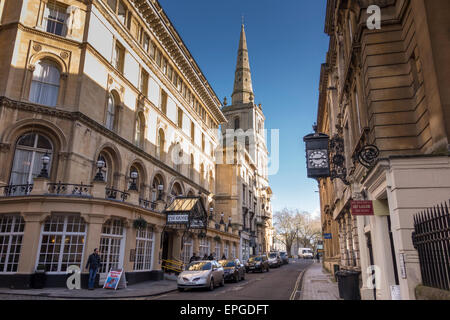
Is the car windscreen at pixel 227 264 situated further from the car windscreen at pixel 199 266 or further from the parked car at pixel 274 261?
the parked car at pixel 274 261

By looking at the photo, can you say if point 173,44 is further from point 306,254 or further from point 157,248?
point 306,254

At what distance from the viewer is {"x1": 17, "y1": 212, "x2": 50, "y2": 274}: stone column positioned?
16.5 meters

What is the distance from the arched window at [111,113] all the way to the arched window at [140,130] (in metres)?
3.06

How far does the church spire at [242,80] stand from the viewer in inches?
3339

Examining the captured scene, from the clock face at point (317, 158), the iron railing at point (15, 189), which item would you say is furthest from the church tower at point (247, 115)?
the clock face at point (317, 158)

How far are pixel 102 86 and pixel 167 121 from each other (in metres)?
10.00

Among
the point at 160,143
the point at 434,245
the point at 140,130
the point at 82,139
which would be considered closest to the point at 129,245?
the point at 82,139

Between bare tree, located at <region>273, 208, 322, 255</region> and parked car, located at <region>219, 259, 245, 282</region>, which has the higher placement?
bare tree, located at <region>273, 208, 322, 255</region>

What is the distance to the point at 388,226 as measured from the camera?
11.3 m

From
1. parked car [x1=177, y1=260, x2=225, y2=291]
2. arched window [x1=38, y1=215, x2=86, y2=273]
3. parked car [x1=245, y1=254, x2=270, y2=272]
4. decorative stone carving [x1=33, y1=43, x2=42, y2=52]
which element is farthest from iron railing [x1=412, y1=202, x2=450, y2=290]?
parked car [x1=245, y1=254, x2=270, y2=272]

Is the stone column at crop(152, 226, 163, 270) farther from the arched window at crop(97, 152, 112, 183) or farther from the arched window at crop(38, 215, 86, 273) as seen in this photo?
the arched window at crop(38, 215, 86, 273)

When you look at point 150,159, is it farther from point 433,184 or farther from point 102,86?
point 433,184

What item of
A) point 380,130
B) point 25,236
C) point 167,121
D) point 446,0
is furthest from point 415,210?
point 167,121

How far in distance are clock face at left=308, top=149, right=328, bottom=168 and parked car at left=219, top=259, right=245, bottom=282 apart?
1187 centimetres
